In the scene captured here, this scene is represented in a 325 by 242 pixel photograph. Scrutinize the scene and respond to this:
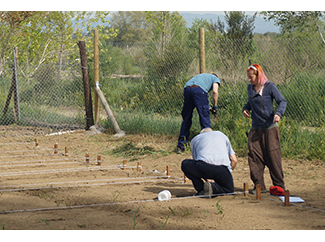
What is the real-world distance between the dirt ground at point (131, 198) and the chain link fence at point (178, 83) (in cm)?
234

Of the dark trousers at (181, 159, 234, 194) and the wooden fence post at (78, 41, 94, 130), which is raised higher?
the wooden fence post at (78, 41, 94, 130)

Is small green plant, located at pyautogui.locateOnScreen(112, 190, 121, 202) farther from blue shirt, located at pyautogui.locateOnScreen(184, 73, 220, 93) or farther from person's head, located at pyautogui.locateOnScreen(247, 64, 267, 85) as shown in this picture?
blue shirt, located at pyautogui.locateOnScreen(184, 73, 220, 93)

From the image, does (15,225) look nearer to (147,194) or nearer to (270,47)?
(147,194)

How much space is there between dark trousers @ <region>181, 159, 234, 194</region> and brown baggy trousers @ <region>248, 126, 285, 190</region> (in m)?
0.46

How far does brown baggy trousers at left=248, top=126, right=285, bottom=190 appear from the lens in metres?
4.72

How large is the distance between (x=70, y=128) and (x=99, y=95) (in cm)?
150

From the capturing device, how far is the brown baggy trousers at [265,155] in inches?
186

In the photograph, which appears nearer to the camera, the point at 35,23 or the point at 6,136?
the point at 6,136

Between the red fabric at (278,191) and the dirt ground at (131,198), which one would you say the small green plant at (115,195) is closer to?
the dirt ground at (131,198)

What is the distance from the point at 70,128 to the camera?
10219 mm

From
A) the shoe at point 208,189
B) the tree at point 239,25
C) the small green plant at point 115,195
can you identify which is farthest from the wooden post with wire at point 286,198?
the tree at point 239,25

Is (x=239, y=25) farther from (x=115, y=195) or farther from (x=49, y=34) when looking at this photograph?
(x=115, y=195)

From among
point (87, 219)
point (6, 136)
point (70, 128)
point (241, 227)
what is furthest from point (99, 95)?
point (241, 227)

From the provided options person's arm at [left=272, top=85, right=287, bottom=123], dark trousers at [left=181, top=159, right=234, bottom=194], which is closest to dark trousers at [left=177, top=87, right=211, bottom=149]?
person's arm at [left=272, top=85, right=287, bottom=123]
